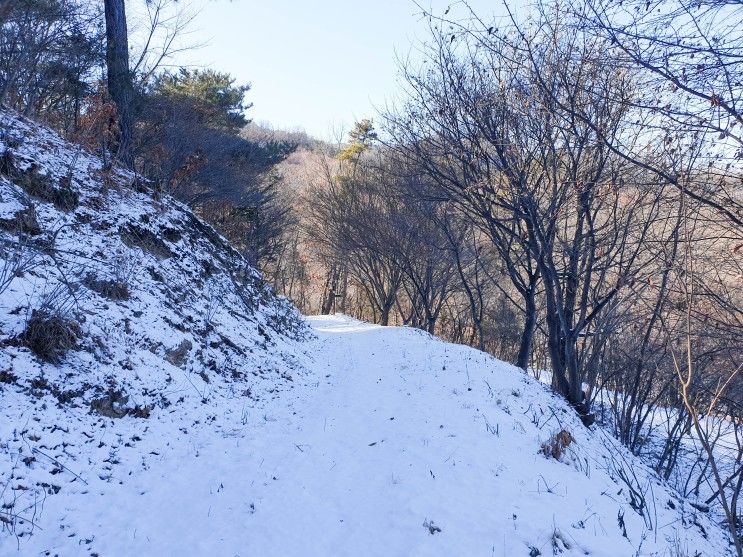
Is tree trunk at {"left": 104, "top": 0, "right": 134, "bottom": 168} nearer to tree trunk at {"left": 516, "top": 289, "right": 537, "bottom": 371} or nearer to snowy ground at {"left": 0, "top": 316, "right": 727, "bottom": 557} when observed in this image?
→ snowy ground at {"left": 0, "top": 316, "right": 727, "bottom": 557}

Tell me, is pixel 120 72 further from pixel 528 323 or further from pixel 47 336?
pixel 528 323

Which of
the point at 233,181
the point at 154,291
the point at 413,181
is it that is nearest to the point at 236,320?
the point at 154,291

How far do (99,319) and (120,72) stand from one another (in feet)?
27.1

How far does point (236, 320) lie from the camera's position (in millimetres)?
9188

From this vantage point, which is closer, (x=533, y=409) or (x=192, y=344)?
(x=192, y=344)

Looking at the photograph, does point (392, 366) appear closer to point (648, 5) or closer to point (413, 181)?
point (413, 181)

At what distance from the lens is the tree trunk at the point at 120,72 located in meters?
10.9

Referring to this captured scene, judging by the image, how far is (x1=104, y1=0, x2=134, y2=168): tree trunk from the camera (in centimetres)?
1089

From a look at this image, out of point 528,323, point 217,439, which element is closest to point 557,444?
point 217,439

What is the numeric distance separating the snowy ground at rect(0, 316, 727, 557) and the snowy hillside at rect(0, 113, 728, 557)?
0.02 m

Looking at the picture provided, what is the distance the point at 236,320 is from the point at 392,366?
10.7 feet

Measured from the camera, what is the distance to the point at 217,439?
5.16 metres

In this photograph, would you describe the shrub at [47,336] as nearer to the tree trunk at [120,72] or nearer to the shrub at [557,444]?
the shrub at [557,444]

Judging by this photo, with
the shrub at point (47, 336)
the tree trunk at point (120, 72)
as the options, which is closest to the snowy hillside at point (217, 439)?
the shrub at point (47, 336)
